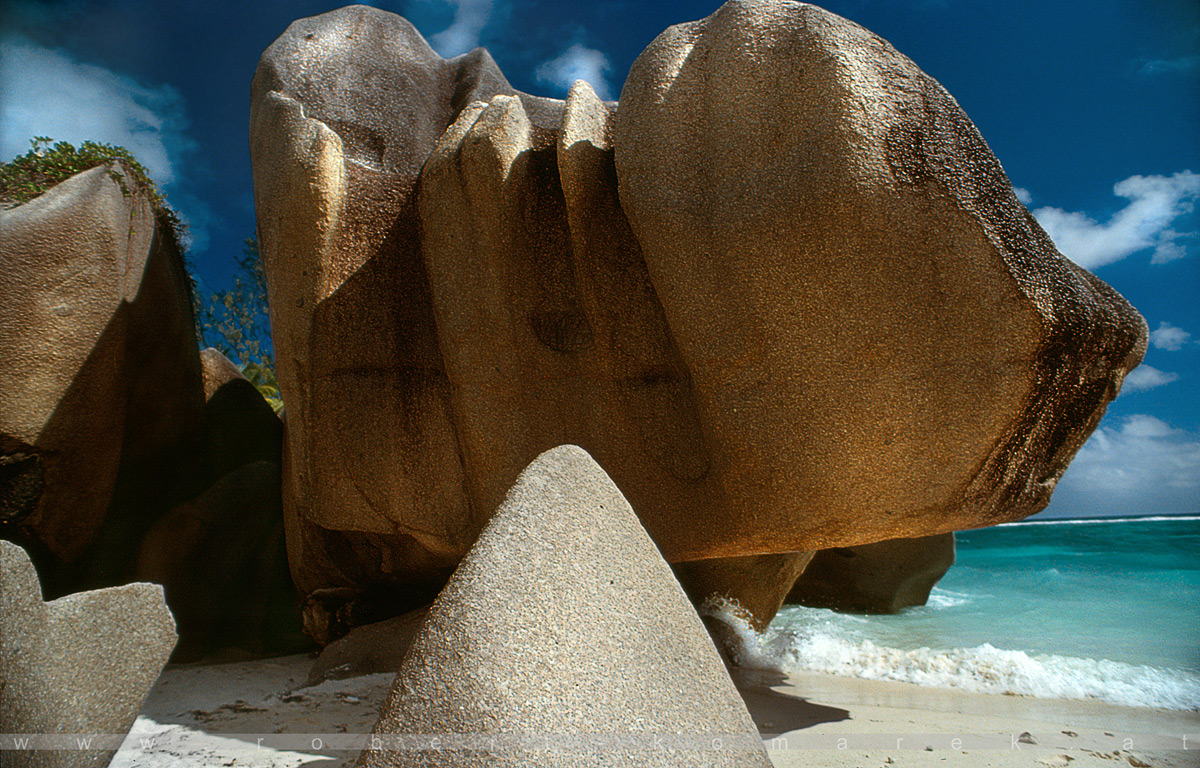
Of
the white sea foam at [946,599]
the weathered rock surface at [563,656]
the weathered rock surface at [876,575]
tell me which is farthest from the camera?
the white sea foam at [946,599]

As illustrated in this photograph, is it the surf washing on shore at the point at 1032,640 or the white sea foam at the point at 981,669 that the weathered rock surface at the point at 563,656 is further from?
the surf washing on shore at the point at 1032,640

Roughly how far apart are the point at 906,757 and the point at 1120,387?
138 cm

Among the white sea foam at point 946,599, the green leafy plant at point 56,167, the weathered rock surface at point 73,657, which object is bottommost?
the white sea foam at point 946,599

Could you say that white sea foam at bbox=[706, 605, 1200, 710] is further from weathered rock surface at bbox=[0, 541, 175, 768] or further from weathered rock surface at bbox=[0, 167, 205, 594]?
weathered rock surface at bbox=[0, 167, 205, 594]

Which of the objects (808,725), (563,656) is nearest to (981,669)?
(808,725)

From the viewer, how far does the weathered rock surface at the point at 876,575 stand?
6602 millimetres

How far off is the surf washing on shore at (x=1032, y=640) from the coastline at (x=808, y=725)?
0.39 metres

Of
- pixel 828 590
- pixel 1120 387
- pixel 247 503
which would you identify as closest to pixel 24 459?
pixel 247 503

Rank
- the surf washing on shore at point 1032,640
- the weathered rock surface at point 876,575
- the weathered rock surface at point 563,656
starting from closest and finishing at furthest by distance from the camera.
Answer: the weathered rock surface at point 563,656 → the surf washing on shore at point 1032,640 → the weathered rock surface at point 876,575

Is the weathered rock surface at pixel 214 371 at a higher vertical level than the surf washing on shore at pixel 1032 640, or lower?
higher

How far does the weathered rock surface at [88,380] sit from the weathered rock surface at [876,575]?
5.55 meters

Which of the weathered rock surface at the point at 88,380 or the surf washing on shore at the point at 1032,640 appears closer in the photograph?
the weathered rock surface at the point at 88,380

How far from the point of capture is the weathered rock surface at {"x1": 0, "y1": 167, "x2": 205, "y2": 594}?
3.07 m

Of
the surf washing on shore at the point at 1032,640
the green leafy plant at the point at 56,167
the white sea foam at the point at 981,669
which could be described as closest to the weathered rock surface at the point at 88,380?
the green leafy plant at the point at 56,167
